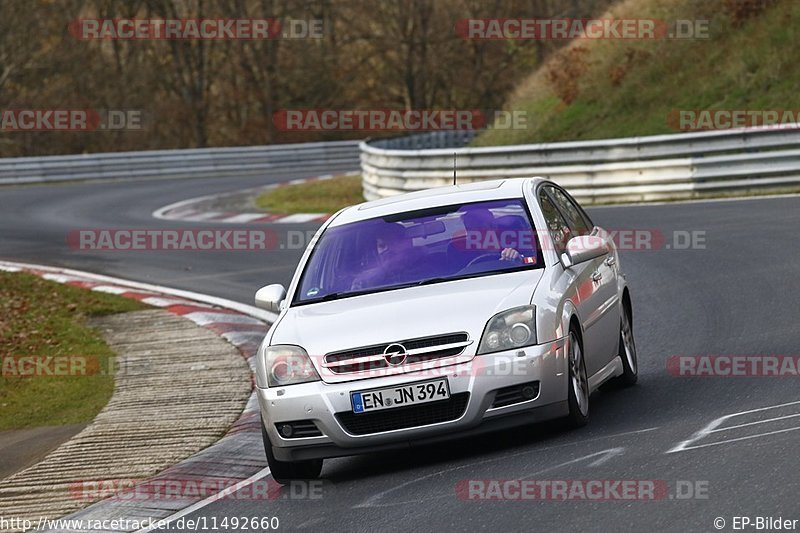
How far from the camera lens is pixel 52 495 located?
8.21 metres

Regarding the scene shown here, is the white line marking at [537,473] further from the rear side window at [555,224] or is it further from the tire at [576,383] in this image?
the rear side window at [555,224]

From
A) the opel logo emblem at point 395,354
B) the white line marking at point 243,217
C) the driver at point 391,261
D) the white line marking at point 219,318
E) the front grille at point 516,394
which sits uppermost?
the driver at point 391,261

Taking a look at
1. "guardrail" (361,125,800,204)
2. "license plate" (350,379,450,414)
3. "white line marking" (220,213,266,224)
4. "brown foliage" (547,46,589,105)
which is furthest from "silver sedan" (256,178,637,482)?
"brown foliage" (547,46,589,105)

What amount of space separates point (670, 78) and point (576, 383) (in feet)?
72.7

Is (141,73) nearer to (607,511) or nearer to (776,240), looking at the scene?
(776,240)

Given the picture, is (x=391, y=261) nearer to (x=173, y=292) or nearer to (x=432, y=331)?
(x=432, y=331)

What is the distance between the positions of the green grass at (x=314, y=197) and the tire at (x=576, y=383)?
57.5 feet

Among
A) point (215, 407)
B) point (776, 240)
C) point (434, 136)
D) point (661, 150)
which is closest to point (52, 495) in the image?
point (215, 407)

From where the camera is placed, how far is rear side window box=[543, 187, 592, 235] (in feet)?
30.4

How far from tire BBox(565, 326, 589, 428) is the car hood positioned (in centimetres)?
39

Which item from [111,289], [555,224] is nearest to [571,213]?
[555,224]

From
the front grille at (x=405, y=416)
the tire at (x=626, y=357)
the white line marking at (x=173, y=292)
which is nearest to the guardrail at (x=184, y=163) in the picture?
the white line marking at (x=173, y=292)

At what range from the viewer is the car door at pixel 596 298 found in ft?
27.1

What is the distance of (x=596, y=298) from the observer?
8.58m
